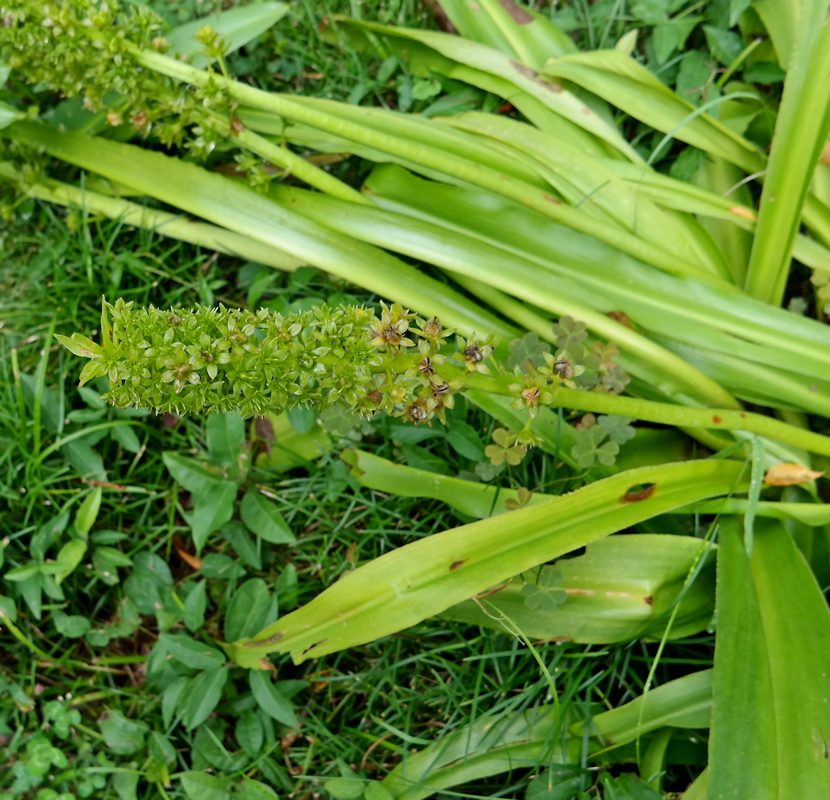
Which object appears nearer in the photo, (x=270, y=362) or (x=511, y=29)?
(x=270, y=362)

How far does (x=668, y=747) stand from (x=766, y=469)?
0.68 m

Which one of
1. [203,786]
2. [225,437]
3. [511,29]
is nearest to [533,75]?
[511,29]

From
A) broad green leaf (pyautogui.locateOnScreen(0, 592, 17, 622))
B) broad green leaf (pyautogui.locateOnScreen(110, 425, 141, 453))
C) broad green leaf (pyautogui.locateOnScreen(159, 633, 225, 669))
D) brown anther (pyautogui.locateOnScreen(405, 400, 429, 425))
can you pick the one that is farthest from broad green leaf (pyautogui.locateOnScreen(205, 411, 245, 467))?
brown anther (pyautogui.locateOnScreen(405, 400, 429, 425))

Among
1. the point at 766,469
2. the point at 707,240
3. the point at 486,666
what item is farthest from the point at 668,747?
the point at 707,240

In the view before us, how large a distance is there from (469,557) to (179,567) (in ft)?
3.36

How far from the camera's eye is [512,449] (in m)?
1.46

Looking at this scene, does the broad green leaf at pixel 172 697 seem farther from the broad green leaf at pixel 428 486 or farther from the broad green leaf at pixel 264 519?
the broad green leaf at pixel 428 486

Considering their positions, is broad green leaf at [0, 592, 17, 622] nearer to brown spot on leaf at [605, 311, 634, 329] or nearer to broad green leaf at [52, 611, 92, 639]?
broad green leaf at [52, 611, 92, 639]

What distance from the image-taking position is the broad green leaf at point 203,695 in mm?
1703

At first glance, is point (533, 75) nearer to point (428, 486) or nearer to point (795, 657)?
point (428, 486)

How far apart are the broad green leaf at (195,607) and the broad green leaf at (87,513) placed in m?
0.36

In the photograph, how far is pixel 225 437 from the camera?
1811 millimetres

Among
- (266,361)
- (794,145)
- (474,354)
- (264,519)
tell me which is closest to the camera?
(266,361)

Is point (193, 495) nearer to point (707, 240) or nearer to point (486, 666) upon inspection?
point (486, 666)
